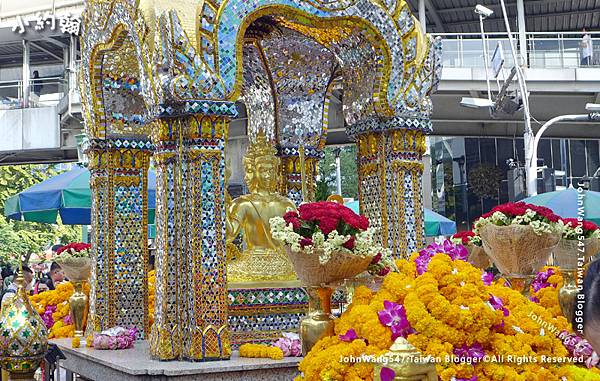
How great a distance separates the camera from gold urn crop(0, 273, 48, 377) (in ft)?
21.3

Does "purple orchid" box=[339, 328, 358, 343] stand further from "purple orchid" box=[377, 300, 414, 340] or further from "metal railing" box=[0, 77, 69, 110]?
"metal railing" box=[0, 77, 69, 110]

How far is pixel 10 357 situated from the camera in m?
6.50

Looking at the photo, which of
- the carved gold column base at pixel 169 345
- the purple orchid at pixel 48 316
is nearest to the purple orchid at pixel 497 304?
the carved gold column base at pixel 169 345

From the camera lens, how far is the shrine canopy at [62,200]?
38.7 ft

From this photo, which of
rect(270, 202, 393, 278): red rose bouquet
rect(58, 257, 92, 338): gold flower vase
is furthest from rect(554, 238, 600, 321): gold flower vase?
rect(58, 257, 92, 338): gold flower vase

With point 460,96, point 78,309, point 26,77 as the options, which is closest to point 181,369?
point 78,309

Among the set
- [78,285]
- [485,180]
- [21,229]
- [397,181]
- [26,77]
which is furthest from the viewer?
[485,180]

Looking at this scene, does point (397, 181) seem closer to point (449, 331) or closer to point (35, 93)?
point (449, 331)

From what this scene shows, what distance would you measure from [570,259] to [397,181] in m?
1.84

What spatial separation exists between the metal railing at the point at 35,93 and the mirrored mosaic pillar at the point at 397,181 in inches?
767

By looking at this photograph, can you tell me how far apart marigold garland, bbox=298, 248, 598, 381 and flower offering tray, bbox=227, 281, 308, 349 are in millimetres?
1909

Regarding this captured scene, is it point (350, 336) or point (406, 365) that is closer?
point (406, 365)

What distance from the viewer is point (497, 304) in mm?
5895

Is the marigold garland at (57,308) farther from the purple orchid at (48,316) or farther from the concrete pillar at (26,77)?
the concrete pillar at (26,77)
